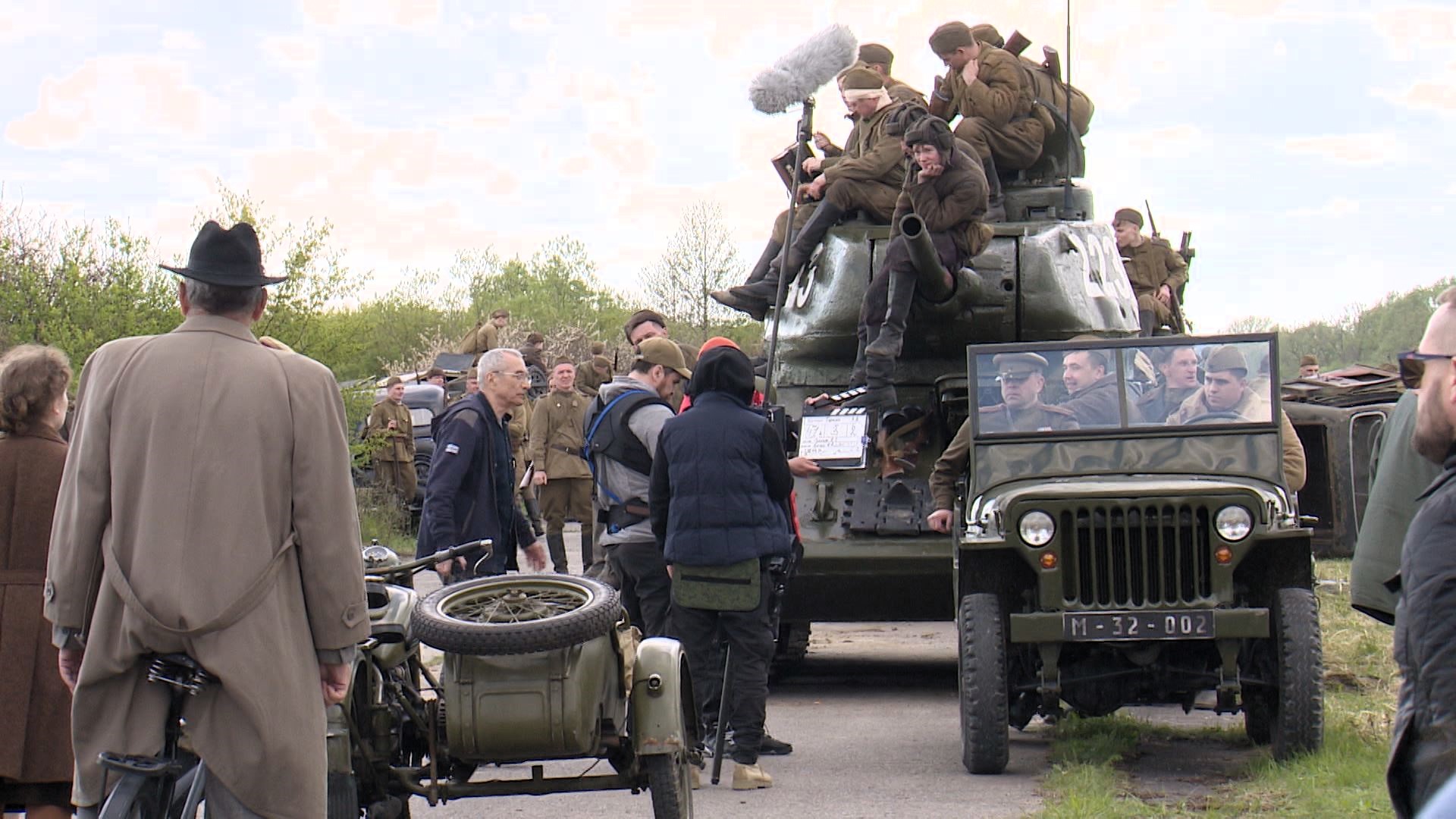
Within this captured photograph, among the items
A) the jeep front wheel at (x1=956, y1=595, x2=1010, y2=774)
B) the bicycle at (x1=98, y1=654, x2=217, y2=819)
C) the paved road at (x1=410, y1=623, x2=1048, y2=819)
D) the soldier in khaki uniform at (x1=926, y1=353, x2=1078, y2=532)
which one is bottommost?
the paved road at (x1=410, y1=623, x2=1048, y2=819)

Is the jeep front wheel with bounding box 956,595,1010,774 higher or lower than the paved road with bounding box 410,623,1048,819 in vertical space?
higher

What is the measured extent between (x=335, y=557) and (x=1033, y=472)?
4701 millimetres

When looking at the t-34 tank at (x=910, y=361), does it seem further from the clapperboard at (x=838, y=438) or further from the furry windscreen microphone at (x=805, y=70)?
the furry windscreen microphone at (x=805, y=70)

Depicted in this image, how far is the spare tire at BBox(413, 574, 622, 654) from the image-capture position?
5.55 m

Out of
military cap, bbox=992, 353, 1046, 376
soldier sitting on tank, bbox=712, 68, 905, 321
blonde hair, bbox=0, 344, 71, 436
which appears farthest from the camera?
soldier sitting on tank, bbox=712, 68, 905, 321

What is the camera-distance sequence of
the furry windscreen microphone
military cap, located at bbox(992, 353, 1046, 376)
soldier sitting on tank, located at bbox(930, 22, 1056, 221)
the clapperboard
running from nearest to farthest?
military cap, located at bbox(992, 353, 1046, 376) < the clapperboard < the furry windscreen microphone < soldier sitting on tank, located at bbox(930, 22, 1056, 221)

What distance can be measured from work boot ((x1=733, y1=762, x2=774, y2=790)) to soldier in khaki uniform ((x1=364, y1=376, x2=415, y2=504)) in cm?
1381

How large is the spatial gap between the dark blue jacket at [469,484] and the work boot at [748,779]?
1409mm

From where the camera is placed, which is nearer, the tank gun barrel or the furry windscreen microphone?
the tank gun barrel

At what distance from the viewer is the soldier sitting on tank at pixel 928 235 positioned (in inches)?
429

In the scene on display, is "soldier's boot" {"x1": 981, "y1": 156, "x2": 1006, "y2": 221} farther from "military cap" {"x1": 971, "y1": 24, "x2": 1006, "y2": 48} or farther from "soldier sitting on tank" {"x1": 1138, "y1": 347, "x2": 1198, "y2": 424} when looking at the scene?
"soldier sitting on tank" {"x1": 1138, "y1": 347, "x2": 1198, "y2": 424}

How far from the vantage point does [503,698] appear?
5.62 m

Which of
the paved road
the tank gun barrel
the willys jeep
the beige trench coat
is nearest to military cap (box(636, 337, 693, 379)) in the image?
the paved road

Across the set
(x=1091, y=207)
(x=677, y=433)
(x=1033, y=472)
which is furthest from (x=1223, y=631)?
(x=1091, y=207)
